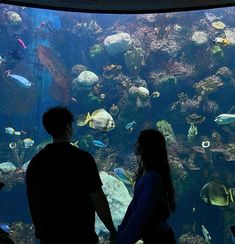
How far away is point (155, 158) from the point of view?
2.37m

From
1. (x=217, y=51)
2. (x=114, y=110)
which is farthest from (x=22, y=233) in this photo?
(x=217, y=51)

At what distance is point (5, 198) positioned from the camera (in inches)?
536

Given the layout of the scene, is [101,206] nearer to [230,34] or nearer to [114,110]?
[114,110]

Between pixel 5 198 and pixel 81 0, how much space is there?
11.0 m

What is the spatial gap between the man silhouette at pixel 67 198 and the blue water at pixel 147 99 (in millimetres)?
9656

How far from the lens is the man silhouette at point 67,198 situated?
87.8 inches

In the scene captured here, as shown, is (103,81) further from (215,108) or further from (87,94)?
(215,108)

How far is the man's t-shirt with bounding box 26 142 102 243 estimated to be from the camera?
2.23m

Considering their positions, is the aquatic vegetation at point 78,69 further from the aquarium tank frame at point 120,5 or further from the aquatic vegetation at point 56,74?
the aquarium tank frame at point 120,5

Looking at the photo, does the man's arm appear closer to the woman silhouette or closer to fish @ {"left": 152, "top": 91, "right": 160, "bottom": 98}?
the woman silhouette

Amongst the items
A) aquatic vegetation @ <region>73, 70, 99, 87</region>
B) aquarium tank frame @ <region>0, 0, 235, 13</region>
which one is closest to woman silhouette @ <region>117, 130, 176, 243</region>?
aquarium tank frame @ <region>0, 0, 235, 13</region>

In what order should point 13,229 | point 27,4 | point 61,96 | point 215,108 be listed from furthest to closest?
point 61,96, point 215,108, point 13,229, point 27,4

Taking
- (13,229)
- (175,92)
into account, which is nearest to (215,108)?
(175,92)

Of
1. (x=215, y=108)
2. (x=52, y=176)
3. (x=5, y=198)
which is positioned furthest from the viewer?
(x=215, y=108)
